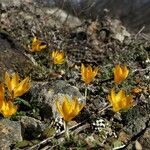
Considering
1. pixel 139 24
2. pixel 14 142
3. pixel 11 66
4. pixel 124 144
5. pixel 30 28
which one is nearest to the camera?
pixel 14 142

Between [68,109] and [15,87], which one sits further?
[15,87]

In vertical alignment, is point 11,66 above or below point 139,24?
below

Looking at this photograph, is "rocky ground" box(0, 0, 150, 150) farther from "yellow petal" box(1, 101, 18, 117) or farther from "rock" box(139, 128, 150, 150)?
"yellow petal" box(1, 101, 18, 117)

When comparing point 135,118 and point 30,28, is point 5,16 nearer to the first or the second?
point 30,28

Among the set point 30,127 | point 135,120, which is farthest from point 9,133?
point 135,120

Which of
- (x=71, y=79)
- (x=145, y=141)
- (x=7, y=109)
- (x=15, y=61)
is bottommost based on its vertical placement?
(x=145, y=141)

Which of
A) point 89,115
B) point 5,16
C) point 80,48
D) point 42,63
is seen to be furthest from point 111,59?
point 89,115

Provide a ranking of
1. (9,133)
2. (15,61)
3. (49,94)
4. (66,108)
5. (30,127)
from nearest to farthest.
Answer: (66,108), (9,133), (30,127), (49,94), (15,61)

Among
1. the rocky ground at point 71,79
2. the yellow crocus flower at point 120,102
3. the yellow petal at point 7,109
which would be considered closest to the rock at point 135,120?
the rocky ground at point 71,79

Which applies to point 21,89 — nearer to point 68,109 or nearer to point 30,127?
point 30,127
